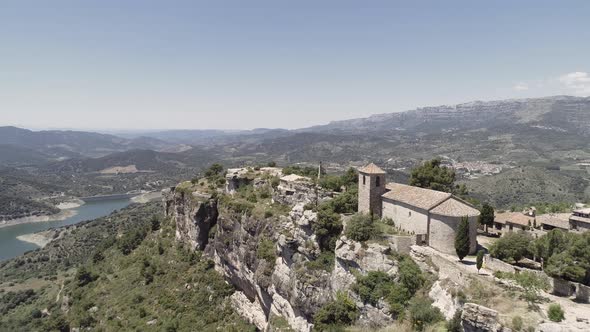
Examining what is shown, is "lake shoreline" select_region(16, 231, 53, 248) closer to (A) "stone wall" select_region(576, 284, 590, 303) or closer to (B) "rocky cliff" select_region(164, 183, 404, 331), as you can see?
(B) "rocky cliff" select_region(164, 183, 404, 331)

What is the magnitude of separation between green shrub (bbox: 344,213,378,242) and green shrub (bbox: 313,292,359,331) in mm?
6134

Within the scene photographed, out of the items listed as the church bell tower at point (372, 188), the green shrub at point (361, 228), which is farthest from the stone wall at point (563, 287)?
the church bell tower at point (372, 188)

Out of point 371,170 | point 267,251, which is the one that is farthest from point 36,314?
point 371,170

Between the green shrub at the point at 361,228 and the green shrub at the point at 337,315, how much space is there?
20.1 feet

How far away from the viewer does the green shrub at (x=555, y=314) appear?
2273 centimetres

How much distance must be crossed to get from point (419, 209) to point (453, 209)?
124 inches

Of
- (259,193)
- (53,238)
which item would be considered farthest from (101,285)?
(53,238)

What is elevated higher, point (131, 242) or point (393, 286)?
point (393, 286)

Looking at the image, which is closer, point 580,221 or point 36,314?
point 580,221

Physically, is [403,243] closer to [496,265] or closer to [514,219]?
[496,265]

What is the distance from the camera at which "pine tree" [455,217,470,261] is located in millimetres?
32250

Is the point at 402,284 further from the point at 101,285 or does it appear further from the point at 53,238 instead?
the point at 53,238

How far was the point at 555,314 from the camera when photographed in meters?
22.9

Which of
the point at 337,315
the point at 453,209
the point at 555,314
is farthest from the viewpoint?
the point at 453,209
